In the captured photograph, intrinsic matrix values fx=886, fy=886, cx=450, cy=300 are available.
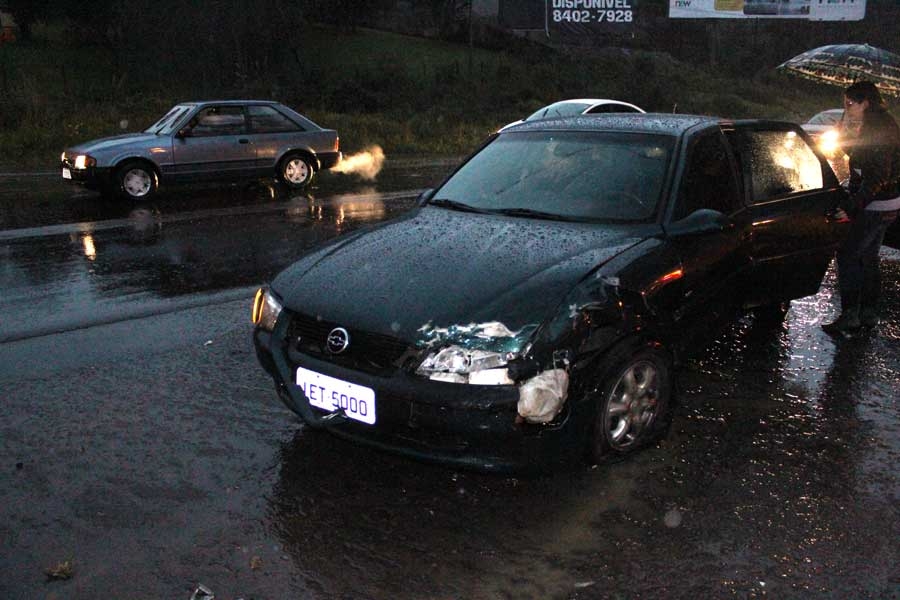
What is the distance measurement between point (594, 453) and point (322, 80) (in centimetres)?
3116

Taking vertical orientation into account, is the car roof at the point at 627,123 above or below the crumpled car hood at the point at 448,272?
above

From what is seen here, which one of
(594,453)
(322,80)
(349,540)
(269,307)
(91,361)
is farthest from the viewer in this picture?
(322,80)

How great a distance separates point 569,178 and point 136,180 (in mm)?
9533

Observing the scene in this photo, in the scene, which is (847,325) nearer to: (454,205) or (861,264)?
(861,264)

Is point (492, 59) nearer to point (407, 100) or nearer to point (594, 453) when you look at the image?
point (407, 100)

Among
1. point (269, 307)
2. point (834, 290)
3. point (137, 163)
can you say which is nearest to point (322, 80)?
point (137, 163)

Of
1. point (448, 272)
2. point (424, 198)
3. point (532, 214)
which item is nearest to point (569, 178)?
point (532, 214)

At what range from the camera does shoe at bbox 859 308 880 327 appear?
20.7 ft

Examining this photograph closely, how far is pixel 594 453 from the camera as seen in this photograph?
3.81 meters

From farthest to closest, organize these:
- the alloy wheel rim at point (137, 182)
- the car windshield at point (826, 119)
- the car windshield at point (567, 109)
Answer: the car windshield at point (826, 119) → the car windshield at point (567, 109) → the alloy wheel rim at point (137, 182)

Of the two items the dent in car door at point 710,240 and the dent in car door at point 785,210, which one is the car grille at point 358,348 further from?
the dent in car door at point 785,210

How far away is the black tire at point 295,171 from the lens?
14234mm

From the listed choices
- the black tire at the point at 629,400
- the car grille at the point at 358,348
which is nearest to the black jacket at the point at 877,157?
the black tire at the point at 629,400

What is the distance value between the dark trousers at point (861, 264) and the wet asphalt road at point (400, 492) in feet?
0.96
